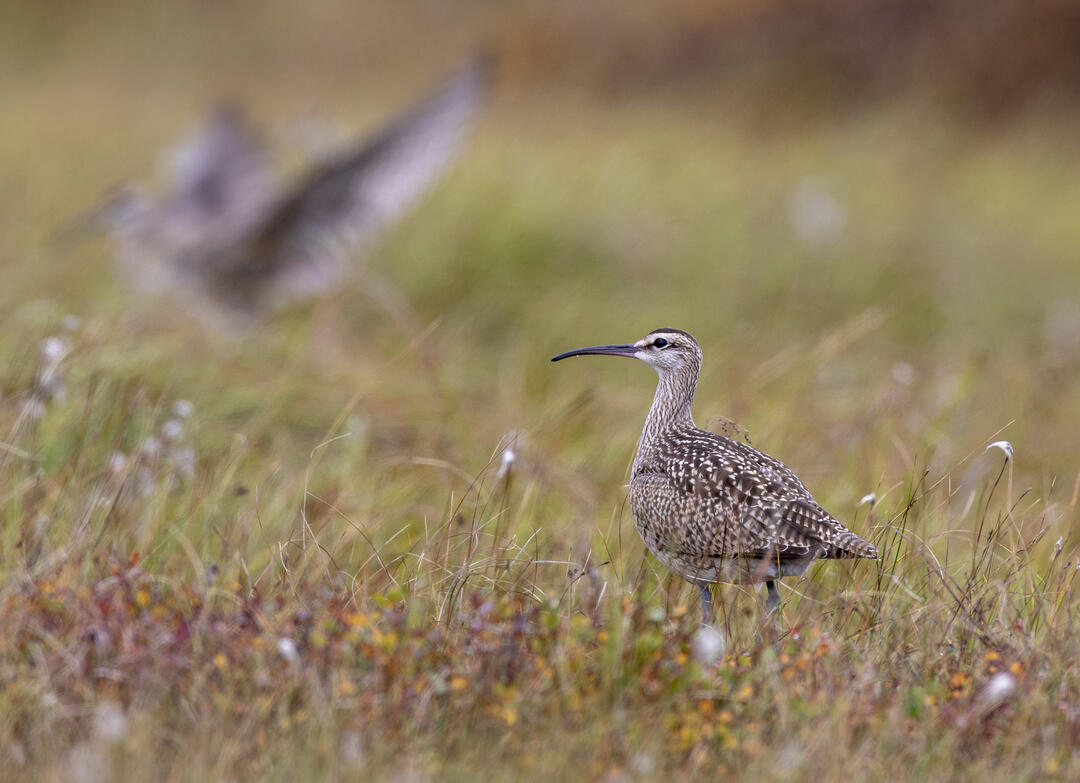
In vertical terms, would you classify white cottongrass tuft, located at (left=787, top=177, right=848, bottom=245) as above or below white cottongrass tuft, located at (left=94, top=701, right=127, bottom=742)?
below

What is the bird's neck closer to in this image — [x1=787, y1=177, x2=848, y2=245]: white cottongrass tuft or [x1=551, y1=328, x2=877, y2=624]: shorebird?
[x1=551, y1=328, x2=877, y2=624]: shorebird

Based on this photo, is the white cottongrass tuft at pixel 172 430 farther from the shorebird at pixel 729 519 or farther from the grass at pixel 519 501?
the shorebird at pixel 729 519

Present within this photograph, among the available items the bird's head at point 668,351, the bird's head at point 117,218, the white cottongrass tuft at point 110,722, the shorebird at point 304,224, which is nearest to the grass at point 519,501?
the white cottongrass tuft at point 110,722

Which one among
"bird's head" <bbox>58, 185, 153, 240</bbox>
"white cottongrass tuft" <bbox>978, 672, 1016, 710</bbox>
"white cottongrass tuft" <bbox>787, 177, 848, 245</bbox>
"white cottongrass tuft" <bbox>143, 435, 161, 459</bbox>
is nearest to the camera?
"white cottongrass tuft" <bbox>978, 672, 1016, 710</bbox>

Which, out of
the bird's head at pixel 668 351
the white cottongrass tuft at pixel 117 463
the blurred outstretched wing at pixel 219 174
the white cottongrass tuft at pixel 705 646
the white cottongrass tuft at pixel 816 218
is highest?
the bird's head at pixel 668 351

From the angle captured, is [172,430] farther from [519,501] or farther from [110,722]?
[110,722]

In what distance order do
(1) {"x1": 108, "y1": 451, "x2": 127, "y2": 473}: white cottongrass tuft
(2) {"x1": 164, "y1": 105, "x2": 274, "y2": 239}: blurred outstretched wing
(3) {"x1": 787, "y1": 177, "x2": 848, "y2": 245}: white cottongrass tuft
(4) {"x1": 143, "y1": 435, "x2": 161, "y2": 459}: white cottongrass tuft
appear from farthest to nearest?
(3) {"x1": 787, "y1": 177, "x2": 848, "y2": 245}: white cottongrass tuft
(2) {"x1": 164, "y1": 105, "x2": 274, "y2": 239}: blurred outstretched wing
(4) {"x1": 143, "y1": 435, "x2": 161, "y2": 459}: white cottongrass tuft
(1) {"x1": 108, "y1": 451, "x2": 127, "y2": 473}: white cottongrass tuft

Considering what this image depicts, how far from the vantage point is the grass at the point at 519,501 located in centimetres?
325

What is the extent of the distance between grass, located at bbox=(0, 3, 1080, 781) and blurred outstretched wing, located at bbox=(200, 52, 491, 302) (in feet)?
1.89

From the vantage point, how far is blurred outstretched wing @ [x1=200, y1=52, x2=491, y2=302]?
27.8ft

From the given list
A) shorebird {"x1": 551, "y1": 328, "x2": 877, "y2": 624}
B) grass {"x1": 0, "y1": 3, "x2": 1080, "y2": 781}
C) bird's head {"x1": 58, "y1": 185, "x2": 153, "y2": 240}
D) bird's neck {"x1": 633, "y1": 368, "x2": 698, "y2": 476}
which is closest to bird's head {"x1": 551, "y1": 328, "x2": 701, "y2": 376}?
bird's neck {"x1": 633, "y1": 368, "x2": 698, "y2": 476}

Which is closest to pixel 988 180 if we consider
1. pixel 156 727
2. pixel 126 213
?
pixel 126 213

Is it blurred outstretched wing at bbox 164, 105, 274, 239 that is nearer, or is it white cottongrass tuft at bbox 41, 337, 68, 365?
white cottongrass tuft at bbox 41, 337, 68, 365

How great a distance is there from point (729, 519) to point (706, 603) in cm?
27
